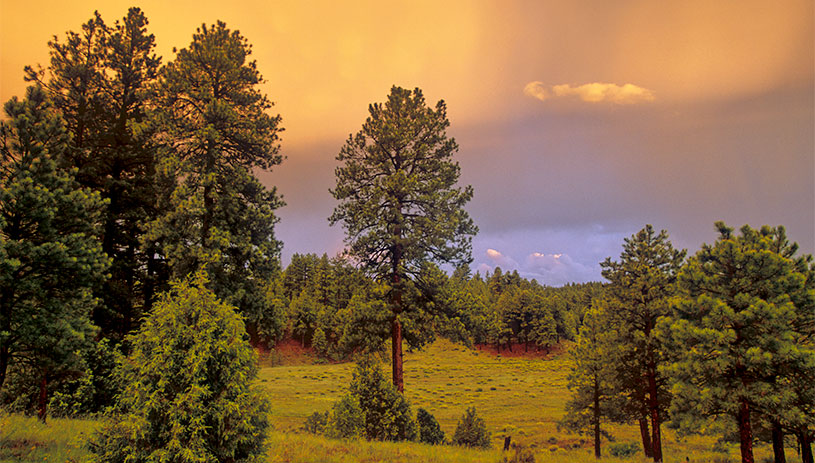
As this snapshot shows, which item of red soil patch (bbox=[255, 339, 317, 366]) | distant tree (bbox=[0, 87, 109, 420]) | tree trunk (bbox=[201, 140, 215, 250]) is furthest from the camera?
red soil patch (bbox=[255, 339, 317, 366])

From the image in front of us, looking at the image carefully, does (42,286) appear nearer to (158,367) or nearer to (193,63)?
(158,367)

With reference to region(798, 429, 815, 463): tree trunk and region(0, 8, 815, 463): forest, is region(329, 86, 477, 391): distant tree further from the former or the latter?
region(798, 429, 815, 463): tree trunk

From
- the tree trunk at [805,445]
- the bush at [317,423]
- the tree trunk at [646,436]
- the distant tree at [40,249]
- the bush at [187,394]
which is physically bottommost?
the tree trunk at [646,436]

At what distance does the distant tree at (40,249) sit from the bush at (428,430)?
12.5 m

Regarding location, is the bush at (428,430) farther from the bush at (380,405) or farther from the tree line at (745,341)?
the tree line at (745,341)

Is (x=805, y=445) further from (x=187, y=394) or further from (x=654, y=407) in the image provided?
(x=187, y=394)

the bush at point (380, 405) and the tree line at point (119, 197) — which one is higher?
the tree line at point (119, 197)

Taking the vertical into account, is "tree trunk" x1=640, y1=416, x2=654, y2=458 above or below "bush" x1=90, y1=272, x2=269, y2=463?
below

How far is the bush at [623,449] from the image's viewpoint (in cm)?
2662

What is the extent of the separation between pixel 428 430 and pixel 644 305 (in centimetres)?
1292

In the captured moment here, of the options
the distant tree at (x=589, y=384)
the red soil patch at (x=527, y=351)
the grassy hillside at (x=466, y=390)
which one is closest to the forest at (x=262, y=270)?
the distant tree at (x=589, y=384)

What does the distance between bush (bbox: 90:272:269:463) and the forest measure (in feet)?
1.01

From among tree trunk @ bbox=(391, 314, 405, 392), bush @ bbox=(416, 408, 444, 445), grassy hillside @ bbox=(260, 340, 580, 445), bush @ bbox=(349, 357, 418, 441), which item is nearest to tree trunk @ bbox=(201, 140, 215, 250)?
bush @ bbox=(349, 357, 418, 441)

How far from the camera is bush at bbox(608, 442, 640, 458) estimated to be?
26.6 m
